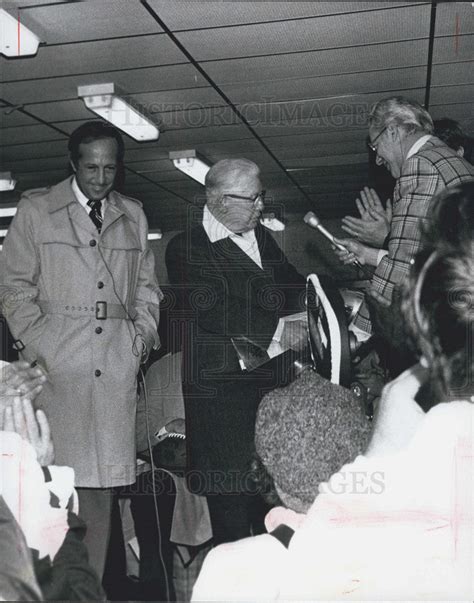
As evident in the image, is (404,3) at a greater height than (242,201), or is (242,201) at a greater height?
(404,3)

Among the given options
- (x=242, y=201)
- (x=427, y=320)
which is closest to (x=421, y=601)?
(x=427, y=320)

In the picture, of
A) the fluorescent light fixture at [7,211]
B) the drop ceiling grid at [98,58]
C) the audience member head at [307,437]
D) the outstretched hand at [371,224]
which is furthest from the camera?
the fluorescent light fixture at [7,211]

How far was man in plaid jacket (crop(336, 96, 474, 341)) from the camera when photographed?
1.77m

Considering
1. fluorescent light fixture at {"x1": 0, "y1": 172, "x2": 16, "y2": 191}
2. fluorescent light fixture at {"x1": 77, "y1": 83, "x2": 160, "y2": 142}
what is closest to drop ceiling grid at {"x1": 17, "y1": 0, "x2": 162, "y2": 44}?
fluorescent light fixture at {"x1": 77, "y1": 83, "x2": 160, "y2": 142}

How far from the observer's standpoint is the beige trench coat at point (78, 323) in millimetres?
1998

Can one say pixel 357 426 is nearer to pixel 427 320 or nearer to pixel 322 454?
pixel 322 454

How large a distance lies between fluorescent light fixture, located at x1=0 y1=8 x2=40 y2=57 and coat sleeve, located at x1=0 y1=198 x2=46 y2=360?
55.4 inches

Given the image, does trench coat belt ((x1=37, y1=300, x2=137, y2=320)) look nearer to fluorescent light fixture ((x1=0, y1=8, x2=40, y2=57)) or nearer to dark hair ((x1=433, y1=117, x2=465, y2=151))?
dark hair ((x1=433, y1=117, x2=465, y2=151))

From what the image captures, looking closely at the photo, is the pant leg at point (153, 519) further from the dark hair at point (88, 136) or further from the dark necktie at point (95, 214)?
the dark hair at point (88, 136)

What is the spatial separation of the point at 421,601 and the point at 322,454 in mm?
362

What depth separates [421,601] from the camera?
4.88ft

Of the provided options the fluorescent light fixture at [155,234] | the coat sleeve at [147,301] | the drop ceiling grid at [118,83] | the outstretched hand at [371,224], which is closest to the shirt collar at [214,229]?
the coat sleeve at [147,301]

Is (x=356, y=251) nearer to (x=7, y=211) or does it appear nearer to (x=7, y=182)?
(x=7, y=182)

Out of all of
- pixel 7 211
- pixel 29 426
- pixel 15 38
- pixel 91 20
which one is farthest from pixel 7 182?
pixel 29 426
